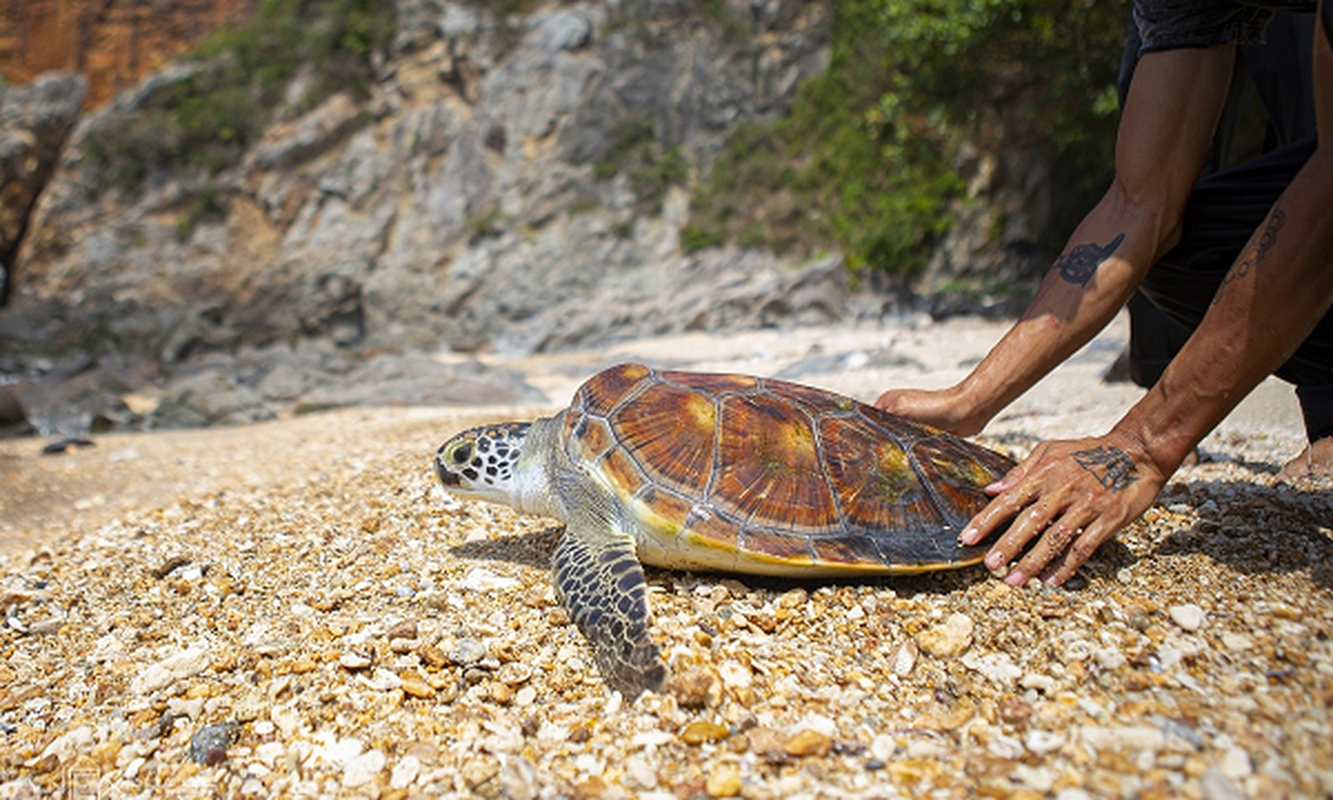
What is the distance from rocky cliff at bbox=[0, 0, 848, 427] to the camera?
49.3 feet

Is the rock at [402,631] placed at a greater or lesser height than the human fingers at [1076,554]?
lesser

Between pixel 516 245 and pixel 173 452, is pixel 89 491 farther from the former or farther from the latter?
pixel 516 245

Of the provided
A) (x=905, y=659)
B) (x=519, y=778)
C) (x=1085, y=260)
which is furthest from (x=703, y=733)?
(x=1085, y=260)

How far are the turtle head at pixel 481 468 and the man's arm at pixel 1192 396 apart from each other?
1.31m

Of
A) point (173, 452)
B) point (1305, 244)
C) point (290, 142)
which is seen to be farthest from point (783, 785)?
point (290, 142)

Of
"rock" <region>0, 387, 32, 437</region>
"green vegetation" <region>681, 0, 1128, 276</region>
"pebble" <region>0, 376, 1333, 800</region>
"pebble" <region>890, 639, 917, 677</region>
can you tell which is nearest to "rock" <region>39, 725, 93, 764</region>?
"pebble" <region>0, 376, 1333, 800</region>

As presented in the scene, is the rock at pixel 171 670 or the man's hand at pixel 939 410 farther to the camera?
the man's hand at pixel 939 410

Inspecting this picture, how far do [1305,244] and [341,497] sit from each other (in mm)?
3126

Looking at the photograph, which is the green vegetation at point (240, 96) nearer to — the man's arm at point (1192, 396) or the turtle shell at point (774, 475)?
the turtle shell at point (774, 475)

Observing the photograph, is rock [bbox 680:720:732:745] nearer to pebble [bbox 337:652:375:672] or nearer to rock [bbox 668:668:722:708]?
rock [bbox 668:668:722:708]

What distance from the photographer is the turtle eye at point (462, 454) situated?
8.21 ft

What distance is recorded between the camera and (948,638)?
1.78 meters

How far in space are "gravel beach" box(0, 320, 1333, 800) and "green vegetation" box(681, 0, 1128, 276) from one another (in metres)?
8.48

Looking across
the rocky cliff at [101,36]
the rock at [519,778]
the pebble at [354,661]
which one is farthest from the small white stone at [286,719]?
the rocky cliff at [101,36]
